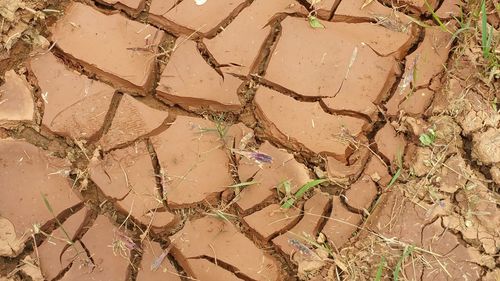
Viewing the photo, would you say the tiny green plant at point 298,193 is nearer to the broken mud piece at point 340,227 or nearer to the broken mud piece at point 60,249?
the broken mud piece at point 340,227

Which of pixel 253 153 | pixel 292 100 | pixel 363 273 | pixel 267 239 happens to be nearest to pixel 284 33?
pixel 292 100

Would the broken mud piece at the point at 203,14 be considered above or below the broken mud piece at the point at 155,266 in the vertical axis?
above

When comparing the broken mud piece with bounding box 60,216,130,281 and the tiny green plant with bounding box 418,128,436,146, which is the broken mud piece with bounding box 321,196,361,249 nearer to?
the tiny green plant with bounding box 418,128,436,146

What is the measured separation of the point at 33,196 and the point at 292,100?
121 cm

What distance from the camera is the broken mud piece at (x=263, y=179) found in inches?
119

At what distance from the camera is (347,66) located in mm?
3100

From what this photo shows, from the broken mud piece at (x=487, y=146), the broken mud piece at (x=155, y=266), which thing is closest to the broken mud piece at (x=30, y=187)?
the broken mud piece at (x=155, y=266)

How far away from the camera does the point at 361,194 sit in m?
3.05

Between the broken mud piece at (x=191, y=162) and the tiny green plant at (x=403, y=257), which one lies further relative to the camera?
the broken mud piece at (x=191, y=162)

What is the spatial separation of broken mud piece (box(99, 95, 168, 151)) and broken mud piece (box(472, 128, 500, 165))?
1.38m

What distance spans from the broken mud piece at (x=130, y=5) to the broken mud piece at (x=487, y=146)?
1600 millimetres

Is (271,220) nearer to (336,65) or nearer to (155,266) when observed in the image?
(155,266)

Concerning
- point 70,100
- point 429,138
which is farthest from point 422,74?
point 70,100

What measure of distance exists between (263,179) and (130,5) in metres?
0.99
